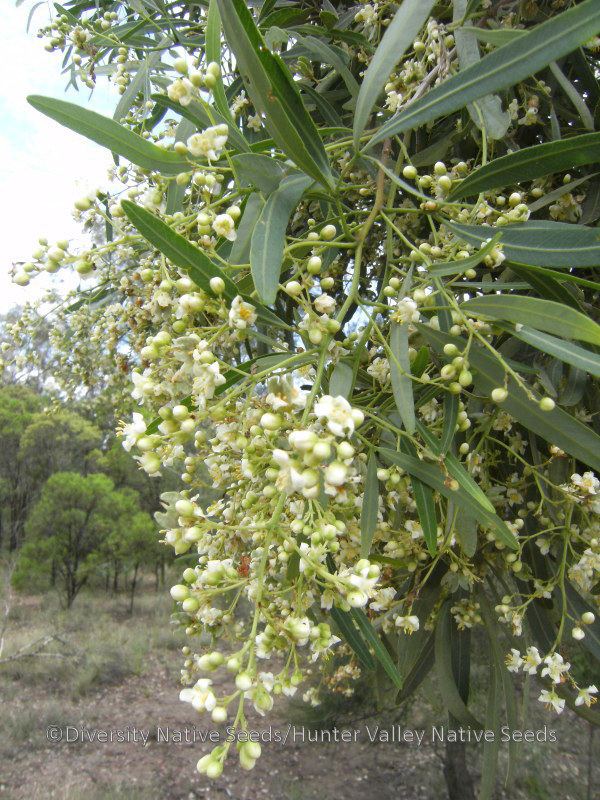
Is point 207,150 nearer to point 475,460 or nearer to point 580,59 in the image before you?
point 475,460

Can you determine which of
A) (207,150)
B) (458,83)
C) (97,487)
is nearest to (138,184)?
(207,150)

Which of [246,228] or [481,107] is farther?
[481,107]

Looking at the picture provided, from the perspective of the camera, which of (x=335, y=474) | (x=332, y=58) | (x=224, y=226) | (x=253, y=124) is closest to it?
(x=335, y=474)

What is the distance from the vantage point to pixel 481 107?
1.10 m

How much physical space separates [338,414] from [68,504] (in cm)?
1021

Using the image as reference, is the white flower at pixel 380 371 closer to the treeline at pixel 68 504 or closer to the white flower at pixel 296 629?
the white flower at pixel 296 629

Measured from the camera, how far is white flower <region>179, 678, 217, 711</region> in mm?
661

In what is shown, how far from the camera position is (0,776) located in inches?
216

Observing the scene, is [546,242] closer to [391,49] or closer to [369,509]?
[391,49]

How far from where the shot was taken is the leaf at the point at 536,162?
84cm

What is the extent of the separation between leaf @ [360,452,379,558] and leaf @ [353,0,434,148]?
1.72 ft

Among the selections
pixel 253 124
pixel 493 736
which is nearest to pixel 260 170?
pixel 253 124
